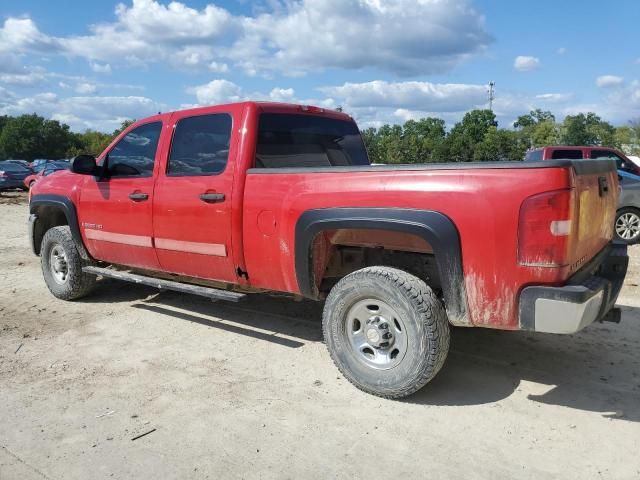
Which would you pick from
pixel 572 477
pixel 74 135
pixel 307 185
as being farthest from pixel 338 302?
pixel 74 135

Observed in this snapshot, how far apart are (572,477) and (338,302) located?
1.71m

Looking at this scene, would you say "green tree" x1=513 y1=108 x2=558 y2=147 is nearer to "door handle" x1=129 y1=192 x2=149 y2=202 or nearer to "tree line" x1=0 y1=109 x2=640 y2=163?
"tree line" x1=0 y1=109 x2=640 y2=163

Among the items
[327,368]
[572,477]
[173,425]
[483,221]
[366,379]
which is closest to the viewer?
[572,477]

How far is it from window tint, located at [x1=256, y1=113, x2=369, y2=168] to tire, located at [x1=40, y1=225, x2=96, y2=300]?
9.08 feet

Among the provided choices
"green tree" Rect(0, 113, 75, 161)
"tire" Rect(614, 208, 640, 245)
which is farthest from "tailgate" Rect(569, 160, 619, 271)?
"green tree" Rect(0, 113, 75, 161)

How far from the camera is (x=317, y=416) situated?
351cm

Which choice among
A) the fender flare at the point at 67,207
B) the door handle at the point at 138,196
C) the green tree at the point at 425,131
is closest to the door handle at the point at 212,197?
the door handle at the point at 138,196

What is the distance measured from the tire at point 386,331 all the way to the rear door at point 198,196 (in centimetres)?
109

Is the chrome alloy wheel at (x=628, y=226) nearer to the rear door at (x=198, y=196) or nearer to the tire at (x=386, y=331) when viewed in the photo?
the tire at (x=386, y=331)

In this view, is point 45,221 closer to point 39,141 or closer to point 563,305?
point 563,305

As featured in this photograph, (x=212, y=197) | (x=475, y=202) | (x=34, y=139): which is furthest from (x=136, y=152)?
(x=34, y=139)

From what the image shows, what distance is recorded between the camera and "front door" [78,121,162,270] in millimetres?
5117

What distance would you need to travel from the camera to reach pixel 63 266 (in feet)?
20.7

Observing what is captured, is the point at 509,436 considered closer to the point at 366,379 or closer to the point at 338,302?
the point at 366,379
